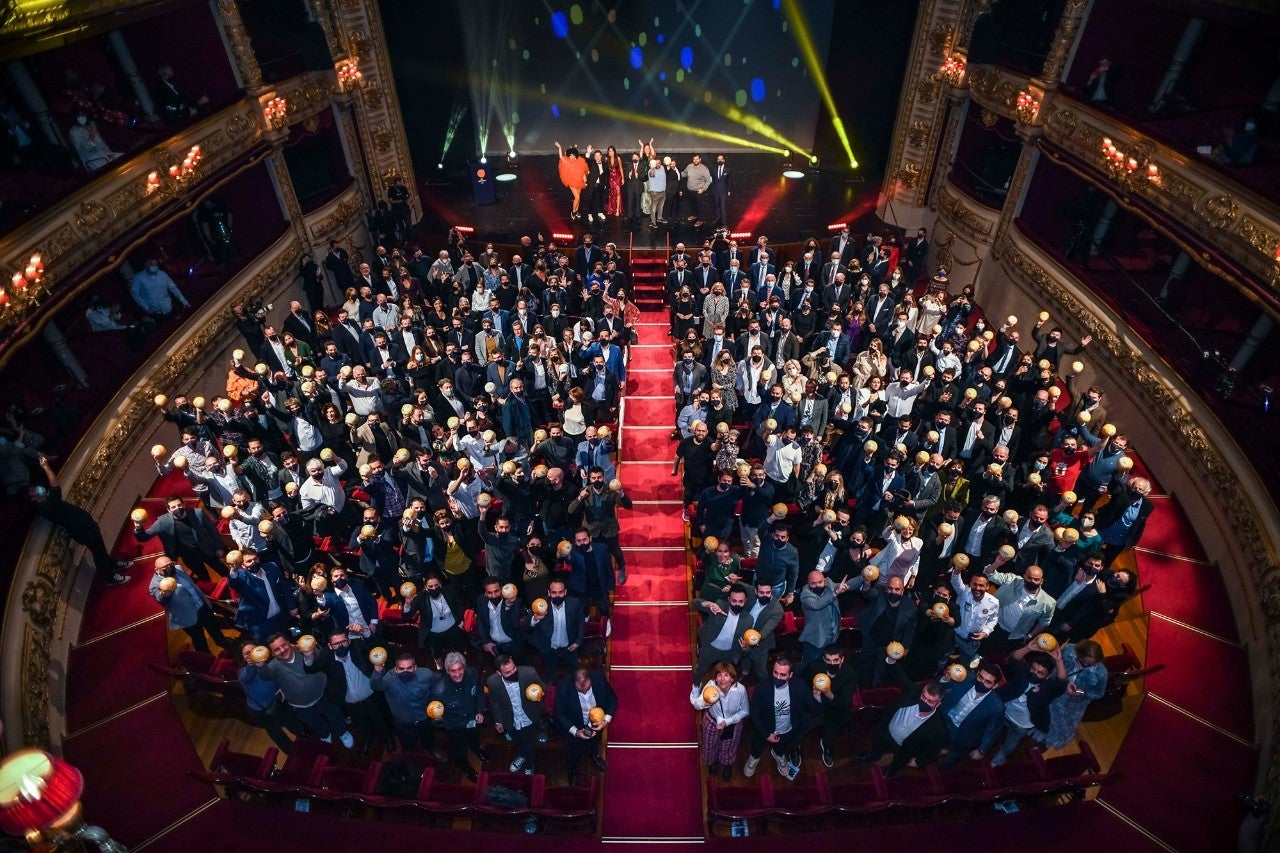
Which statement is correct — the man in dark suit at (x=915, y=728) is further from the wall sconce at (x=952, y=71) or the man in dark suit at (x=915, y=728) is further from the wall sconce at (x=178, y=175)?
the wall sconce at (x=952, y=71)

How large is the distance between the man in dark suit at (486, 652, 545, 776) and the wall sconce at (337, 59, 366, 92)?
1229 centimetres

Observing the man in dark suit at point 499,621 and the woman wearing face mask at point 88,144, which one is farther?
the woman wearing face mask at point 88,144

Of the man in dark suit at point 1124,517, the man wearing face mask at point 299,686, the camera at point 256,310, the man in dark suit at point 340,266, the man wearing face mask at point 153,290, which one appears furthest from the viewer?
the man in dark suit at point 340,266

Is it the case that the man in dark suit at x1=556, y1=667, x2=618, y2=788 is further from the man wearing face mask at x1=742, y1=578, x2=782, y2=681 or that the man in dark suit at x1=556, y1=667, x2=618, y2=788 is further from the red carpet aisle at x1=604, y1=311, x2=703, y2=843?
the man wearing face mask at x1=742, y1=578, x2=782, y2=681

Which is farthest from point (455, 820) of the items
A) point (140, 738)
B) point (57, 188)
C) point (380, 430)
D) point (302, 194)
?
point (302, 194)

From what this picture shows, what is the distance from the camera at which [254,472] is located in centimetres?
763

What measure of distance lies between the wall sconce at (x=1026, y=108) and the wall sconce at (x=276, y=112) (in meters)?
12.5

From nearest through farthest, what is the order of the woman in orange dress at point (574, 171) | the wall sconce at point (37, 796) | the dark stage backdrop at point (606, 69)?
the wall sconce at point (37, 796)
the woman in orange dress at point (574, 171)
the dark stage backdrop at point (606, 69)

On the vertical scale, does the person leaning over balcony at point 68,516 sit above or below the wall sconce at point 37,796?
below

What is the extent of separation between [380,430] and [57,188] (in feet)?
16.4

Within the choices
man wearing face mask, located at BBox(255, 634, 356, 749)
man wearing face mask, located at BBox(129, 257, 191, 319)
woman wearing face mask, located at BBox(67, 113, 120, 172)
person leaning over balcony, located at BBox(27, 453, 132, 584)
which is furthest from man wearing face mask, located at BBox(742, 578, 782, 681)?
woman wearing face mask, located at BBox(67, 113, 120, 172)

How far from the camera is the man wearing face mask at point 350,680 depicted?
5645 mm

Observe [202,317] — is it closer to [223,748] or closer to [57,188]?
[57,188]

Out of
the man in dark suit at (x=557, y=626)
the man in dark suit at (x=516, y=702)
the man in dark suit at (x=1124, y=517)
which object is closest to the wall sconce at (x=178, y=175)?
the man in dark suit at (x=557, y=626)
